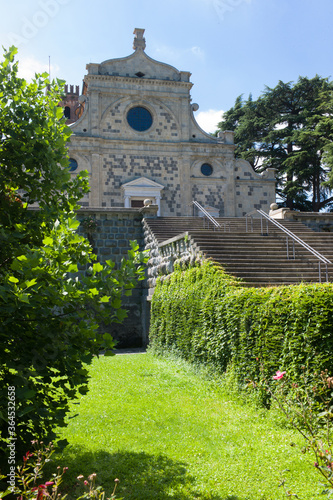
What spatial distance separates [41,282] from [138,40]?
27048 millimetres

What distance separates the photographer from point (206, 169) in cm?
2727

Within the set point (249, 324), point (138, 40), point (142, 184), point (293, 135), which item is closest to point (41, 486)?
point (249, 324)

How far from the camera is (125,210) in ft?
56.4

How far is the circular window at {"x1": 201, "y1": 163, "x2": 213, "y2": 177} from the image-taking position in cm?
2719

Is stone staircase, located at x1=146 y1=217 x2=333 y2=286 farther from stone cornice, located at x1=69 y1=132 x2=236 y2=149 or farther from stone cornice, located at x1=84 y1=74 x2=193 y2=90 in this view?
stone cornice, located at x1=84 y1=74 x2=193 y2=90

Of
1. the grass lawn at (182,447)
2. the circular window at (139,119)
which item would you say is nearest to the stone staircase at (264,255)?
the grass lawn at (182,447)

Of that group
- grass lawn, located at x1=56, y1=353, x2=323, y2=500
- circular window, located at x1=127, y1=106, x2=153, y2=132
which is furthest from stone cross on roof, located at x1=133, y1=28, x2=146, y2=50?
grass lawn, located at x1=56, y1=353, x2=323, y2=500

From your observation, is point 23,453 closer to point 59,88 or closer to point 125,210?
point 59,88

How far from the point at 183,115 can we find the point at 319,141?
37.0 ft

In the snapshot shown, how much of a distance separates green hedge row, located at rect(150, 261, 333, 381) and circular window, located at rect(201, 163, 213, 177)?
17068 mm

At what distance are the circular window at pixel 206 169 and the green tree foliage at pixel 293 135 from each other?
8.94 meters

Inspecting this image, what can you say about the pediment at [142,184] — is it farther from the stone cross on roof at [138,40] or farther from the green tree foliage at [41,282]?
the green tree foliage at [41,282]

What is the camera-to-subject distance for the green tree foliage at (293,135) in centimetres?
3303

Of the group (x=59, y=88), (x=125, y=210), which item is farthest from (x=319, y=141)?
(x=59, y=88)
